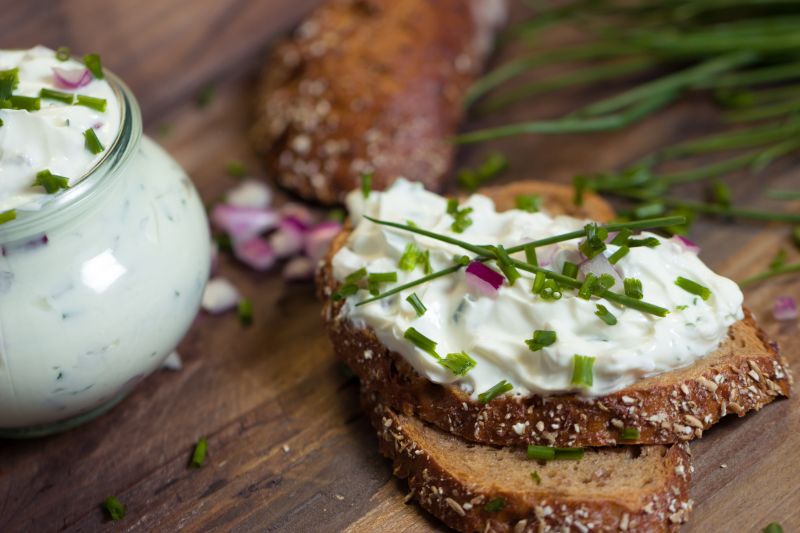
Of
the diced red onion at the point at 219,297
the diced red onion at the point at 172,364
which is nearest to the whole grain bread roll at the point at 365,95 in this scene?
the diced red onion at the point at 219,297

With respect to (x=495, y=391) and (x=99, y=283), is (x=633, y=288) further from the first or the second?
(x=99, y=283)

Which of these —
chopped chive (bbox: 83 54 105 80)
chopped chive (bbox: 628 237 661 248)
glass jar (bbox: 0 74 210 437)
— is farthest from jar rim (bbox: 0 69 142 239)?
chopped chive (bbox: 628 237 661 248)

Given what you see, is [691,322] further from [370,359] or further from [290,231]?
[290,231]

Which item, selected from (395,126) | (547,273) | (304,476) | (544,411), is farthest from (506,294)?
(395,126)

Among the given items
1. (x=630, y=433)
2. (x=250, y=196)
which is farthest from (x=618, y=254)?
(x=250, y=196)

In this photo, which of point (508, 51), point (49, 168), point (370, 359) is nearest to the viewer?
point (49, 168)

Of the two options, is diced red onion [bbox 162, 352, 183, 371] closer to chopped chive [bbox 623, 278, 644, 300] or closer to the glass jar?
the glass jar
